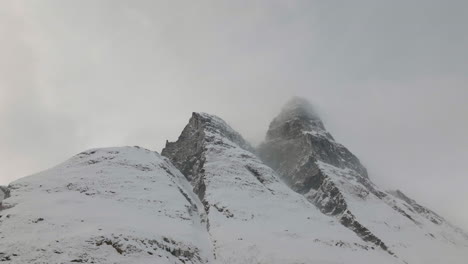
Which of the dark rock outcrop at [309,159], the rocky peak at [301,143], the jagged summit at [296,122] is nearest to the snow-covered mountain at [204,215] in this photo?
the dark rock outcrop at [309,159]

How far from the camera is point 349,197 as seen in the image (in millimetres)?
100625

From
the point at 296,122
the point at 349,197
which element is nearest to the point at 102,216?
the point at 349,197

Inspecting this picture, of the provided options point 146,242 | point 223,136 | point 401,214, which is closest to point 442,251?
point 401,214

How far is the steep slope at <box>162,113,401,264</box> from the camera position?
56.8 meters

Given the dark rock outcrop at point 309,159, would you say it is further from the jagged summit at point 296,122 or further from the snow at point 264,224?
the snow at point 264,224

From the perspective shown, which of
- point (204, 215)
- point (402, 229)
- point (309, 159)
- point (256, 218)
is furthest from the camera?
point (309, 159)

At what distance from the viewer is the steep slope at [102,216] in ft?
146

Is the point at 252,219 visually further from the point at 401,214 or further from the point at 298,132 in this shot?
the point at 298,132

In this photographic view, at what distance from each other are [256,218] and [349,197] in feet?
132

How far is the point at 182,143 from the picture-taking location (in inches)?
4434

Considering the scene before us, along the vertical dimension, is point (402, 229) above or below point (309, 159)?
below

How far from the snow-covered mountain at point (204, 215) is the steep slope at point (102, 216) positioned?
142 millimetres

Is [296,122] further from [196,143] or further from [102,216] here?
[102,216]

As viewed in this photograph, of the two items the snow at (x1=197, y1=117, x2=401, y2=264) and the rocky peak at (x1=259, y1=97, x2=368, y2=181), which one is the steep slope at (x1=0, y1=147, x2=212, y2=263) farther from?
the rocky peak at (x1=259, y1=97, x2=368, y2=181)
